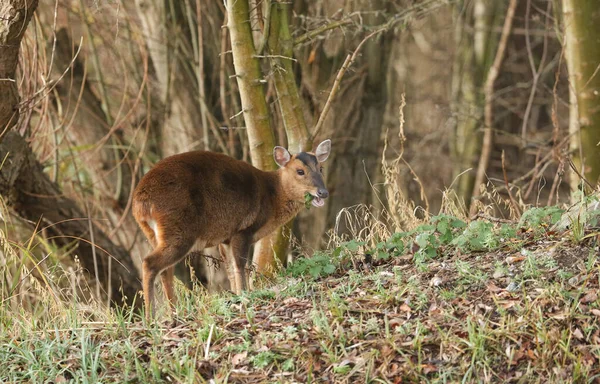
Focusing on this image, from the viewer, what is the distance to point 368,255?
6730 mm

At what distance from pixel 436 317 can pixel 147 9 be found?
8.27 metres

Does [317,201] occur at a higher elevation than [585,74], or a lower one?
lower

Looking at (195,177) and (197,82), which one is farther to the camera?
(197,82)

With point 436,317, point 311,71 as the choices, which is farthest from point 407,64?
point 436,317

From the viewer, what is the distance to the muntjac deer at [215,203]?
693 cm

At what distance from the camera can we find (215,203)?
732 cm

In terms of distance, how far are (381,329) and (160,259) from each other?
212 centimetres

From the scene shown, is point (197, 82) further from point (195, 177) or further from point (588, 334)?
point (588, 334)

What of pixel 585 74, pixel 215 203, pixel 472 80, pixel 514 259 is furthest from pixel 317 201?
pixel 472 80

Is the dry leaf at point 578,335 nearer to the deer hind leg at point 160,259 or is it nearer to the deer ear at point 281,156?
the deer hind leg at point 160,259

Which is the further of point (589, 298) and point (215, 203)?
point (215, 203)

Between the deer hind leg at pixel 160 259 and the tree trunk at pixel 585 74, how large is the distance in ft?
14.5

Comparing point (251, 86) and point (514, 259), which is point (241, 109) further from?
point (514, 259)

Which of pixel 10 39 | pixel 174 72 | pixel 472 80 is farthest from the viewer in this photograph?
pixel 472 80
